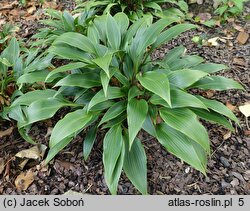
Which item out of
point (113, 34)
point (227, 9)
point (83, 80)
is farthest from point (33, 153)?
point (227, 9)

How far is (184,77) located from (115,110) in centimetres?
54

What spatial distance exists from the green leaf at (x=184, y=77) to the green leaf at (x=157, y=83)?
0.43 ft

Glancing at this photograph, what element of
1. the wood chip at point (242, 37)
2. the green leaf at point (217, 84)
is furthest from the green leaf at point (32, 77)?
the wood chip at point (242, 37)

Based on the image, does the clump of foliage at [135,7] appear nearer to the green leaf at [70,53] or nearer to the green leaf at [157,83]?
the green leaf at [70,53]

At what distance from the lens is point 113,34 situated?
8.61 feet

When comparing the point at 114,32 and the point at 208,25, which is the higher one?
the point at 114,32

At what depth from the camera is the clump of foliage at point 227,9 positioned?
12.6 feet

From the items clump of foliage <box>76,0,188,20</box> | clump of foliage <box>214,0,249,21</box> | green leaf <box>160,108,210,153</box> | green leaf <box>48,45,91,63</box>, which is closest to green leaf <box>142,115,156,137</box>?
green leaf <box>160,108,210,153</box>

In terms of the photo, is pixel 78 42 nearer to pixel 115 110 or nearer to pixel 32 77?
pixel 32 77

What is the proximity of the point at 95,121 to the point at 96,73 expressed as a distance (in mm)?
382

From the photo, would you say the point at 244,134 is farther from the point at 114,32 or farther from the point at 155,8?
the point at 155,8

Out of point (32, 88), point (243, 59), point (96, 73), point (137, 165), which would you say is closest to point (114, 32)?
point (96, 73)

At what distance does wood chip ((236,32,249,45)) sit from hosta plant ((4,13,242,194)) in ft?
3.99

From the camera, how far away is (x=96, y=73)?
8.29 ft
